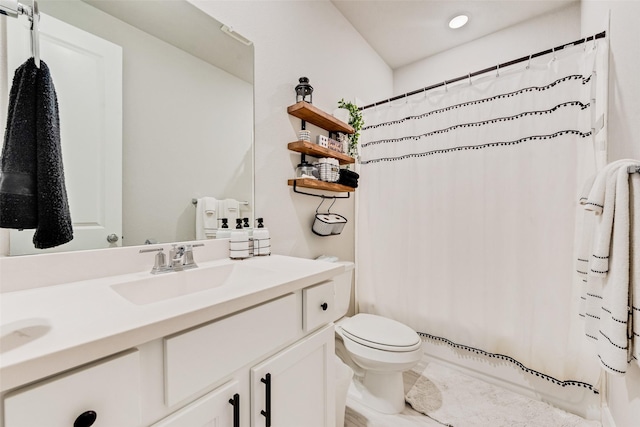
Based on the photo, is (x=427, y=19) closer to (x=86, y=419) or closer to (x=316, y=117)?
(x=316, y=117)

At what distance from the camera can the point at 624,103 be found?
44.8 inches

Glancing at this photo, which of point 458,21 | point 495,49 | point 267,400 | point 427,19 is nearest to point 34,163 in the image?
point 267,400

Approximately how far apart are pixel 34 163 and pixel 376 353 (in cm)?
150

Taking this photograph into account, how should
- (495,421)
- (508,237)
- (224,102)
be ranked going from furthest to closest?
(508,237)
(495,421)
(224,102)

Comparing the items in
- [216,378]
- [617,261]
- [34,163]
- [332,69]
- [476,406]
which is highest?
[332,69]

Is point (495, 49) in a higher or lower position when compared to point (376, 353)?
higher

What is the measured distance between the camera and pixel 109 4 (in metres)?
0.92

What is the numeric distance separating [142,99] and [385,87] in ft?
7.22

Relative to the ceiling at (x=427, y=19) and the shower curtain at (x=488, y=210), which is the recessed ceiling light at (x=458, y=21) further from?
the shower curtain at (x=488, y=210)

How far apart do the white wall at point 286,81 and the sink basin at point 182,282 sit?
0.43m

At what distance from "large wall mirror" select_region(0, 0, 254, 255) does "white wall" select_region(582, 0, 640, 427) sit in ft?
5.19

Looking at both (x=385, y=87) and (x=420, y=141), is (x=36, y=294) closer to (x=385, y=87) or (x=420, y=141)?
(x=420, y=141)

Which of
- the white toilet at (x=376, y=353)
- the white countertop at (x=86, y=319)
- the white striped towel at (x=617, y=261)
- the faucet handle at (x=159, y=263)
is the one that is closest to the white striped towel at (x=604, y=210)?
the white striped towel at (x=617, y=261)

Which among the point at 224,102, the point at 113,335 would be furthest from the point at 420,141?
the point at 113,335
